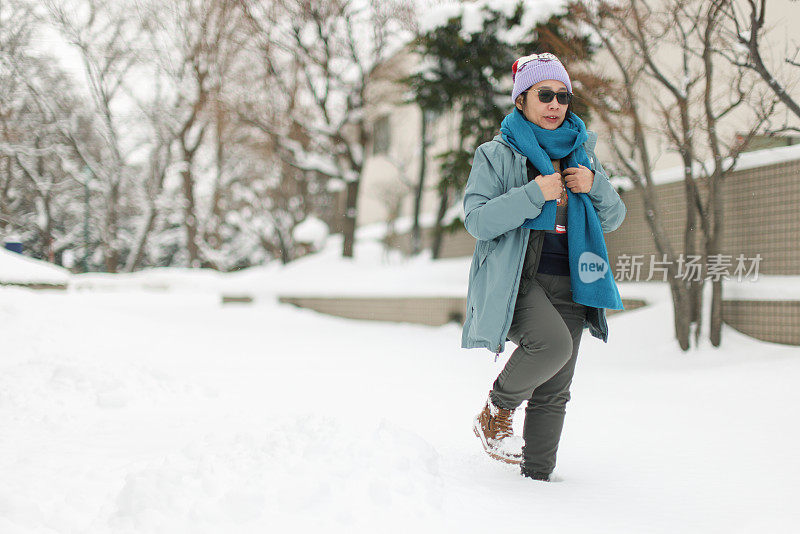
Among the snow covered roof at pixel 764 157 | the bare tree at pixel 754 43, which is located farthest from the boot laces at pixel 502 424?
the snow covered roof at pixel 764 157

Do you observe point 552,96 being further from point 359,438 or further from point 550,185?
point 359,438

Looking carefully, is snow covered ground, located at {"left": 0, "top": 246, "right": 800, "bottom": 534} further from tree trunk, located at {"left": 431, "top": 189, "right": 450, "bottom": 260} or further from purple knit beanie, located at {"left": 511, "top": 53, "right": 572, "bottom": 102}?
tree trunk, located at {"left": 431, "top": 189, "right": 450, "bottom": 260}

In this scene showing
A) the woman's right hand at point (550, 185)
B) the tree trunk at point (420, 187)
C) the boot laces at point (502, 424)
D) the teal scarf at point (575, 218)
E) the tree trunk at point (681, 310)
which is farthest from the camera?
the tree trunk at point (420, 187)

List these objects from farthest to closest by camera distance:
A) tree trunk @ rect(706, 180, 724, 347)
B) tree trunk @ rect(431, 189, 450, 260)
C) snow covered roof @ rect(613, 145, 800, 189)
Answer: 1. tree trunk @ rect(431, 189, 450, 260)
2. tree trunk @ rect(706, 180, 724, 347)
3. snow covered roof @ rect(613, 145, 800, 189)

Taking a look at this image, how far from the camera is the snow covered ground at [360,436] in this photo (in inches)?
85.3

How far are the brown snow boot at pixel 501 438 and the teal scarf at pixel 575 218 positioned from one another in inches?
22.7

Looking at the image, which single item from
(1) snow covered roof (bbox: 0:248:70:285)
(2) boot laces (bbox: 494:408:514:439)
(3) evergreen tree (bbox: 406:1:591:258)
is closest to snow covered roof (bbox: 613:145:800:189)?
(3) evergreen tree (bbox: 406:1:591:258)

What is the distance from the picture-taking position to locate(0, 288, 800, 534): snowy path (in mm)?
2164

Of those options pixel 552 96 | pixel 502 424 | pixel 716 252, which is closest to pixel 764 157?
pixel 716 252

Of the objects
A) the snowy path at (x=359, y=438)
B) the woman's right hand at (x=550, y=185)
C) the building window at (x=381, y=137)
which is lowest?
the snowy path at (x=359, y=438)

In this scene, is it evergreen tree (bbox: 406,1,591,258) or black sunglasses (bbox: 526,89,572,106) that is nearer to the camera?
black sunglasses (bbox: 526,89,572,106)

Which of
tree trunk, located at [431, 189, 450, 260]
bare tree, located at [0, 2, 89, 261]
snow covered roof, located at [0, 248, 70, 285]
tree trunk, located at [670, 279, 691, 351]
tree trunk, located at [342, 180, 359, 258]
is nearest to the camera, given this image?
tree trunk, located at [670, 279, 691, 351]

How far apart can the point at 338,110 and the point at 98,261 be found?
8.80m

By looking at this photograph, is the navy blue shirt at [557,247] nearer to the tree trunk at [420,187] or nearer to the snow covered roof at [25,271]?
the snow covered roof at [25,271]
